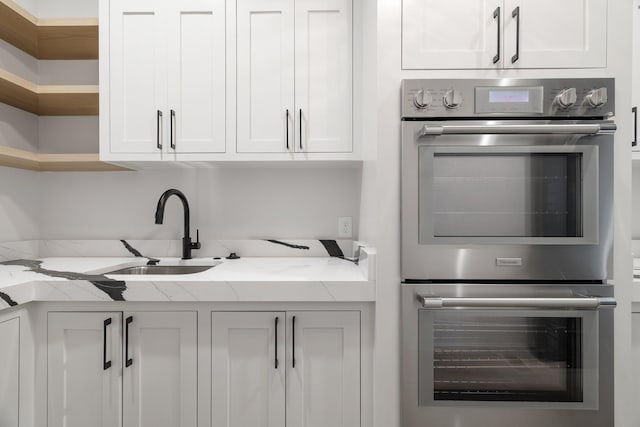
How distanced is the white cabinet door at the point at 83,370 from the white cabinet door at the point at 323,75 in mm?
1166

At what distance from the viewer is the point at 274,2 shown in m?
1.65

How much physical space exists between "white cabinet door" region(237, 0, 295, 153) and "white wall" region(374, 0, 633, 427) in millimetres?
529

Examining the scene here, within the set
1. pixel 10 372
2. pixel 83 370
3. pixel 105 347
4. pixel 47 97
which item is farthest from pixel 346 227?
pixel 47 97

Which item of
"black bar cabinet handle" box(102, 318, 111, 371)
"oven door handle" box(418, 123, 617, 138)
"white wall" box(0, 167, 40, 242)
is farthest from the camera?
"white wall" box(0, 167, 40, 242)

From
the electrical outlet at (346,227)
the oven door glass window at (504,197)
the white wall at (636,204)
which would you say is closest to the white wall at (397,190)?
the oven door glass window at (504,197)

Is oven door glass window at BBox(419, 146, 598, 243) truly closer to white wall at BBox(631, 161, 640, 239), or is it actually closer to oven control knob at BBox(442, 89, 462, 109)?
oven control knob at BBox(442, 89, 462, 109)

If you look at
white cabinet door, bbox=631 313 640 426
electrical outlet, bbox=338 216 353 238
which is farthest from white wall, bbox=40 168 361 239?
white cabinet door, bbox=631 313 640 426

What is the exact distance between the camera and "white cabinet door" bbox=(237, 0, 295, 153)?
1.66 m

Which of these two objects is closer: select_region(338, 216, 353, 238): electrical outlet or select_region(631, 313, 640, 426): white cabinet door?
select_region(631, 313, 640, 426): white cabinet door

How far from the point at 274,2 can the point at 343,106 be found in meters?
0.60

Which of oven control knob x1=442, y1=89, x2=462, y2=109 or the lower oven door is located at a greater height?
oven control knob x1=442, y1=89, x2=462, y2=109

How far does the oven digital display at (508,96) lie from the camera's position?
4.18 ft

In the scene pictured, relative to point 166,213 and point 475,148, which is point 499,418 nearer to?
point 475,148

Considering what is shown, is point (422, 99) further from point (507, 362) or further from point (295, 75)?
point (507, 362)
